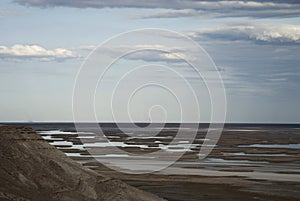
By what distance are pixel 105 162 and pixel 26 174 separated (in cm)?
3537

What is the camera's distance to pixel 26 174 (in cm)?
2056

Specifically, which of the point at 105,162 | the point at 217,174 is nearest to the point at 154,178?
the point at 217,174

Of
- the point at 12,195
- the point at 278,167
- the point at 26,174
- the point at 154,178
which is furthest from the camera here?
the point at 278,167

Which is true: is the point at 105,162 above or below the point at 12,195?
below

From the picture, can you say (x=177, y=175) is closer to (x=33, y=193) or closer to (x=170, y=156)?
(x=170, y=156)

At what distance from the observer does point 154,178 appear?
1641 inches

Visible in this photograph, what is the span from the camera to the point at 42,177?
20.8 m

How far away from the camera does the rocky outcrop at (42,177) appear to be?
20.0 meters

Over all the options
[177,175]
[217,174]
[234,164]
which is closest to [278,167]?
[234,164]

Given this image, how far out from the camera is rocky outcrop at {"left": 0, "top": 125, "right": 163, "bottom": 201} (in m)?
20.0

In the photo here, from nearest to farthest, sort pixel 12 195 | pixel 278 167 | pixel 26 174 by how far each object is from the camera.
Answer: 1. pixel 12 195
2. pixel 26 174
3. pixel 278 167

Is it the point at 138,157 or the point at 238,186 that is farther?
the point at 138,157

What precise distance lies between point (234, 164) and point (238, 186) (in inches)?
671

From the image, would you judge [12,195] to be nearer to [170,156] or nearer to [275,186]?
[275,186]
